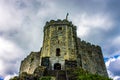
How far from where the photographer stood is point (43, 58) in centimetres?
3944

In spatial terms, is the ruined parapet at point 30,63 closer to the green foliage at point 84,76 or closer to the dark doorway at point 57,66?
the dark doorway at point 57,66

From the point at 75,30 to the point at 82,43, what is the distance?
11.2 ft

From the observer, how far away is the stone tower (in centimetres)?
3884

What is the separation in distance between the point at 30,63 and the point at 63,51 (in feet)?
38.7

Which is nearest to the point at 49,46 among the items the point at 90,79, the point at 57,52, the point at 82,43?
the point at 57,52

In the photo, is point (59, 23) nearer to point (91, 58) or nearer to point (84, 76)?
point (91, 58)

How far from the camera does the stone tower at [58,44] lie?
127 feet

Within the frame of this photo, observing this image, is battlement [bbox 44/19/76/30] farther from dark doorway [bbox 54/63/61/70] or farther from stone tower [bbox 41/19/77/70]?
dark doorway [bbox 54/63/61/70]

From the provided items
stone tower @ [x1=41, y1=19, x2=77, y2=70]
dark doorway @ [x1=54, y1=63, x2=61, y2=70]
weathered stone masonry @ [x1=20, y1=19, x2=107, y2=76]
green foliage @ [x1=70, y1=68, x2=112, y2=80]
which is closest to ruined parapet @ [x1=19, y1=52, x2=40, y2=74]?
weathered stone masonry @ [x1=20, y1=19, x2=107, y2=76]

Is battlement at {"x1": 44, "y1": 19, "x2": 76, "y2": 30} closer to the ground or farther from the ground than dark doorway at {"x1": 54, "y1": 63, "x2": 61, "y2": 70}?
farther from the ground

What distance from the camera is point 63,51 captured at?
129 ft

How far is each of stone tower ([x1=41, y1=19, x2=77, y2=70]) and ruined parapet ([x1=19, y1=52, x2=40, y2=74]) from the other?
17.3ft

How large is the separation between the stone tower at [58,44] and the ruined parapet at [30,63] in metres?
5.29

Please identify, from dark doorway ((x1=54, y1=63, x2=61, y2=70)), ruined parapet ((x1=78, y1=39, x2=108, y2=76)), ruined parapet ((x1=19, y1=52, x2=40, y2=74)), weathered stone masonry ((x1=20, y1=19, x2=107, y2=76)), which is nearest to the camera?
dark doorway ((x1=54, y1=63, x2=61, y2=70))
